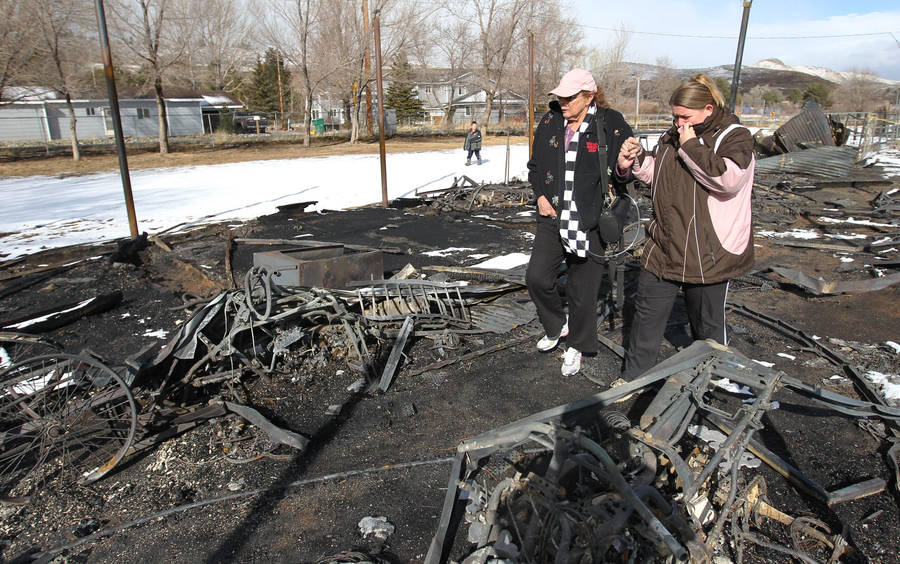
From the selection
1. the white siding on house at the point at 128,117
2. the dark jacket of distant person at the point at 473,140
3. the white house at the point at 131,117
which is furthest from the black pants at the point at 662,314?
the white siding on house at the point at 128,117

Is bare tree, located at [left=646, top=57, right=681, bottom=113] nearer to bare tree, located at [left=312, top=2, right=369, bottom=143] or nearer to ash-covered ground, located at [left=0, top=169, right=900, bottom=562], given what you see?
bare tree, located at [left=312, top=2, right=369, bottom=143]

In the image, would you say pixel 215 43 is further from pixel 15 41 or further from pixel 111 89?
pixel 111 89

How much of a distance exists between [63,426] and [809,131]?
70.1ft

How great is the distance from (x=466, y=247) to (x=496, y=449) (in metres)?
6.32

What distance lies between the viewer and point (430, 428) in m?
3.34

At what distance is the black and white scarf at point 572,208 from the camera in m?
3.45

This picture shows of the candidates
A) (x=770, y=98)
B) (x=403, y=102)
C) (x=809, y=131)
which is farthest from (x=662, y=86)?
(x=809, y=131)

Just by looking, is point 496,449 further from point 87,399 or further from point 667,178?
point 87,399

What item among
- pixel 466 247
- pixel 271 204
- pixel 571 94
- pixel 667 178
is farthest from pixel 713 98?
pixel 271 204

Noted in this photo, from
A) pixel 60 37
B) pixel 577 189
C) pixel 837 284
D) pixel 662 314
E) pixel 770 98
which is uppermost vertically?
pixel 770 98

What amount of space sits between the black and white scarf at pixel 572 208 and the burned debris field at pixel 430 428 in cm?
96

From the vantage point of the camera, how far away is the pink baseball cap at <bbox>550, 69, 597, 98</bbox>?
3266 mm

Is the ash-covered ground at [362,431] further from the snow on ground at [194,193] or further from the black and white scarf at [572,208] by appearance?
the snow on ground at [194,193]

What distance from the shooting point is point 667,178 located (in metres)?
3.00
